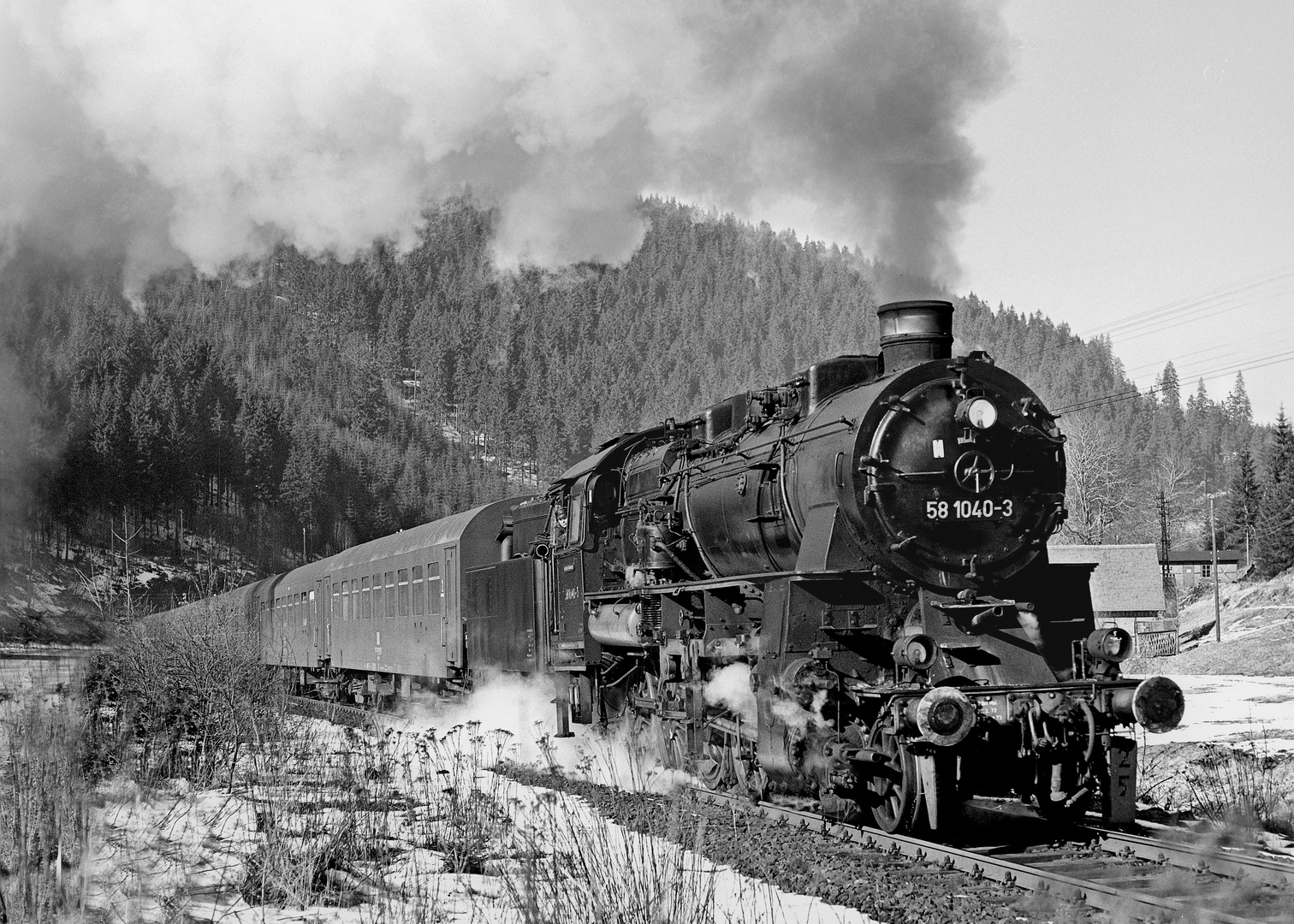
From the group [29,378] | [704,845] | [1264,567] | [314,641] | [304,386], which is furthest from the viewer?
[304,386]

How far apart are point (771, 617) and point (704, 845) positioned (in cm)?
175

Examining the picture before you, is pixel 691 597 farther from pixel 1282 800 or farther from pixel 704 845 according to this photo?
pixel 1282 800

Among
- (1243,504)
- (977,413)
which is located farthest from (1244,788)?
(1243,504)

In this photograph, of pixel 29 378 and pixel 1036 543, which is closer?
pixel 1036 543

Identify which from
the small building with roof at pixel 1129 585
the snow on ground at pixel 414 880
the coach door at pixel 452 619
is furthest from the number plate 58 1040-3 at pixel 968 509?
the small building with roof at pixel 1129 585

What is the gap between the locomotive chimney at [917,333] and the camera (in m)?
9.91

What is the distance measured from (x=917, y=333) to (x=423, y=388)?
5715 inches

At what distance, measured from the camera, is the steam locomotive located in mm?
8531

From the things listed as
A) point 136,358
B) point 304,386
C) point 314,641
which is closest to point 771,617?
point 314,641

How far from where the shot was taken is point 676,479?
12.7 meters

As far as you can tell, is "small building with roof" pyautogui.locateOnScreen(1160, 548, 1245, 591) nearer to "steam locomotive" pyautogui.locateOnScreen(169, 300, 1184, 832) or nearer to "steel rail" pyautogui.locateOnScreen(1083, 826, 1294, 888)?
"steam locomotive" pyautogui.locateOnScreen(169, 300, 1184, 832)

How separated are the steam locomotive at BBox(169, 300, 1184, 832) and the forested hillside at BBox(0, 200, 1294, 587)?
5031 millimetres

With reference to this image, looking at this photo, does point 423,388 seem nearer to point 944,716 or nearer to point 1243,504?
point 1243,504

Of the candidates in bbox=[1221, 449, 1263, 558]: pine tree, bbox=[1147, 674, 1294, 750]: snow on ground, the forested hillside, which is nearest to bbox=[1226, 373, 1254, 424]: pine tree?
the forested hillside
